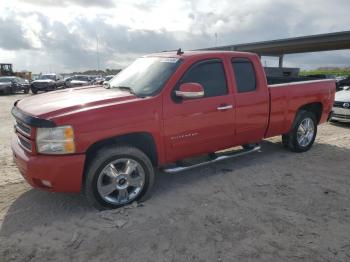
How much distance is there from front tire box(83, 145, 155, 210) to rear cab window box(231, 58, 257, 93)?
1.97m

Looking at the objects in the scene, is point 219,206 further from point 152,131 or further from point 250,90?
point 250,90

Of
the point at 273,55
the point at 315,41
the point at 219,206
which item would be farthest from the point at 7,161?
the point at 273,55

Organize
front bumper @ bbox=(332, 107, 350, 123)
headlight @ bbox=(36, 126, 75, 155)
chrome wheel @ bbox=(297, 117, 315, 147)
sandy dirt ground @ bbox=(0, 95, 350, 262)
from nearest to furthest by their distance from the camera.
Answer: sandy dirt ground @ bbox=(0, 95, 350, 262), headlight @ bbox=(36, 126, 75, 155), chrome wheel @ bbox=(297, 117, 315, 147), front bumper @ bbox=(332, 107, 350, 123)

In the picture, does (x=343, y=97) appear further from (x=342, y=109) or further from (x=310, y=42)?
(x=310, y=42)

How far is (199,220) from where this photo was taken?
398 cm

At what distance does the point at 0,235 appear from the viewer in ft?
12.1

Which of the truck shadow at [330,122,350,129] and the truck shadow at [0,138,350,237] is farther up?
the truck shadow at [330,122,350,129]

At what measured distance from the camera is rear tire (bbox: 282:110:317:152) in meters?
6.55

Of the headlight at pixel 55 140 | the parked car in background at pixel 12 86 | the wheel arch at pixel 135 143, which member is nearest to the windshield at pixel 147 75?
the wheel arch at pixel 135 143

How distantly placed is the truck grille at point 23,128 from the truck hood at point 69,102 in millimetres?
162

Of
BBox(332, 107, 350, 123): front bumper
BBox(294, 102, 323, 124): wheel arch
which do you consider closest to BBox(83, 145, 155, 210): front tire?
BBox(294, 102, 323, 124): wheel arch

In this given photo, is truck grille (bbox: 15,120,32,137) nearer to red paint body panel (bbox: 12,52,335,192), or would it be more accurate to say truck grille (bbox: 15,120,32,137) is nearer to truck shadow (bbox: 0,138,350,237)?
red paint body panel (bbox: 12,52,335,192)

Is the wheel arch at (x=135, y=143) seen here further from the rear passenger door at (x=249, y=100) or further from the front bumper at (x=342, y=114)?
the front bumper at (x=342, y=114)

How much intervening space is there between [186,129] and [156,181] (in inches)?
42.6
